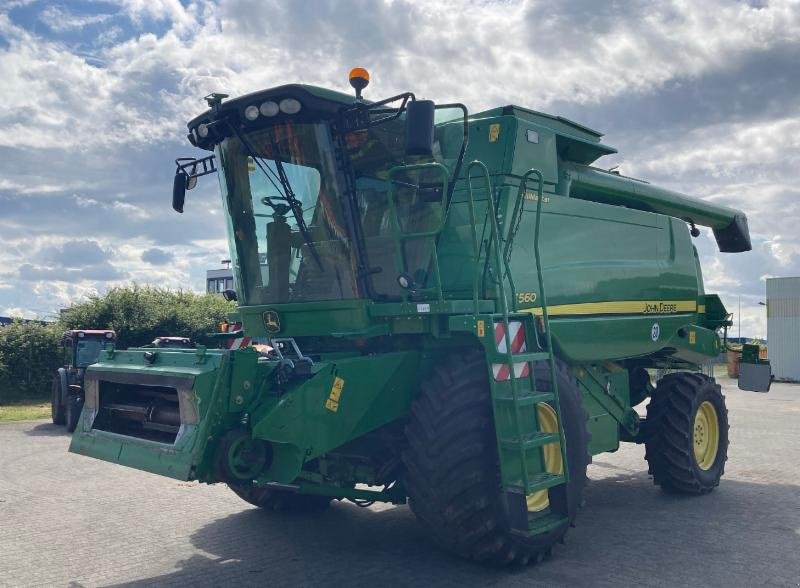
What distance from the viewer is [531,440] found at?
5020mm

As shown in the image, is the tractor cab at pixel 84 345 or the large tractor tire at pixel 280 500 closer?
the large tractor tire at pixel 280 500

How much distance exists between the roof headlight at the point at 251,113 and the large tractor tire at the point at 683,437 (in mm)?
4947

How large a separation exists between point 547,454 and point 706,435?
3.43 m

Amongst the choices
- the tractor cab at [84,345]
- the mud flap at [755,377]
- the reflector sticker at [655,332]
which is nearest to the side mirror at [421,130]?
the reflector sticker at [655,332]

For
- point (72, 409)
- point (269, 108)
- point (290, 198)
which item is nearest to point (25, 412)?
point (72, 409)

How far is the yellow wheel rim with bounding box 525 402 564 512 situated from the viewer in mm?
5469

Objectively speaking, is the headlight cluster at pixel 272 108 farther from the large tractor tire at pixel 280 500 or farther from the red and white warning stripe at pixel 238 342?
the large tractor tire at pixel 280 500

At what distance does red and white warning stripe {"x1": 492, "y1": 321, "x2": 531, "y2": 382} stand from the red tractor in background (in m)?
10.3

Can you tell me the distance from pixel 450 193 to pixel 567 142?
1.84 m

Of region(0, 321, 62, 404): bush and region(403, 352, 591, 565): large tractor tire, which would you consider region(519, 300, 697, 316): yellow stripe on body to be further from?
region(0, 321, 62, 404): bush

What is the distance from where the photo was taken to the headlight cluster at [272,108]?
203 inches

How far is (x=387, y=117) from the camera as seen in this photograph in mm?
5227

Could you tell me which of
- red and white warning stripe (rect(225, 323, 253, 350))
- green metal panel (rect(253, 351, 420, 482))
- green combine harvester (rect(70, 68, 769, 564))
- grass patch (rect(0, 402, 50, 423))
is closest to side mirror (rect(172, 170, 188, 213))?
green combine harvester (rect(70, 68, 769, 564))

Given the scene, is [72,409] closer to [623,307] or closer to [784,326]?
[623,307]
